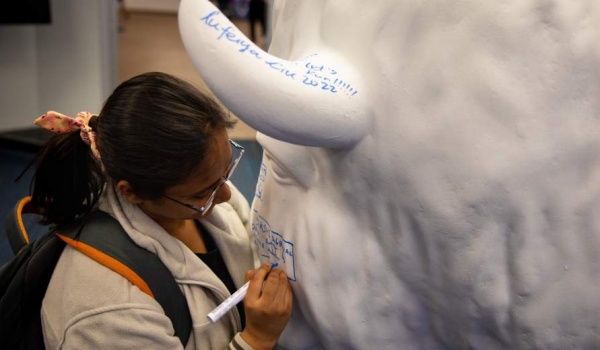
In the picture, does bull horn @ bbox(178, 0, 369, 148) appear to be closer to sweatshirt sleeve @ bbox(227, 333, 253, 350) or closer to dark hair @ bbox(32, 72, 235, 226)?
dark hair @ bbox(32, 72, 235, 226)

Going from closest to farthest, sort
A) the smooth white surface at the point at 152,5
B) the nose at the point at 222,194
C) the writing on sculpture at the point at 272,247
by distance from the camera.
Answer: the writing on sculpture at the point at 272,247, the nose at the point at 222,194, the smooth white surface at the point at 152,5

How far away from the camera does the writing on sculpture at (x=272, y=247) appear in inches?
34.3

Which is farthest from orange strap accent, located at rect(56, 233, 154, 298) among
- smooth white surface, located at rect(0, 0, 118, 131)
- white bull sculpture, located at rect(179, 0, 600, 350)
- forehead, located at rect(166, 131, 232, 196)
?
smooth white surface, located at rect(0, 0, 118, 131)

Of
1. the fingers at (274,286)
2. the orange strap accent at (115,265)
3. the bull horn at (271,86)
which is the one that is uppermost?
the bull horn at (271,86)

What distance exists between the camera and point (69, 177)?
3.27ft

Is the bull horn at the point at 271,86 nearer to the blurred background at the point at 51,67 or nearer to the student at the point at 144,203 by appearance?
the student at the point at 144,203

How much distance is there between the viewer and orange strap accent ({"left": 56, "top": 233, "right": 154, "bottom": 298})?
92 centimetres

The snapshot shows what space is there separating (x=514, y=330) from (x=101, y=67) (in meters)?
3.01

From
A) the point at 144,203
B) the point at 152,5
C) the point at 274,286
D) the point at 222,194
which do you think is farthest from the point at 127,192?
the point at 152,5

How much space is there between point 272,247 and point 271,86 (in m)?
0.33

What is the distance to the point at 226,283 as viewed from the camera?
3.58 ft

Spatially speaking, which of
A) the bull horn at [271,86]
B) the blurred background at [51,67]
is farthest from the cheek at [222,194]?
the blurred background at [51,67]

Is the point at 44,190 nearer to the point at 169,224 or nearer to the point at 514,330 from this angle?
the point at 169,224

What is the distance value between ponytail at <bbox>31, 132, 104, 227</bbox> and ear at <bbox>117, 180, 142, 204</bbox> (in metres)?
0.06
